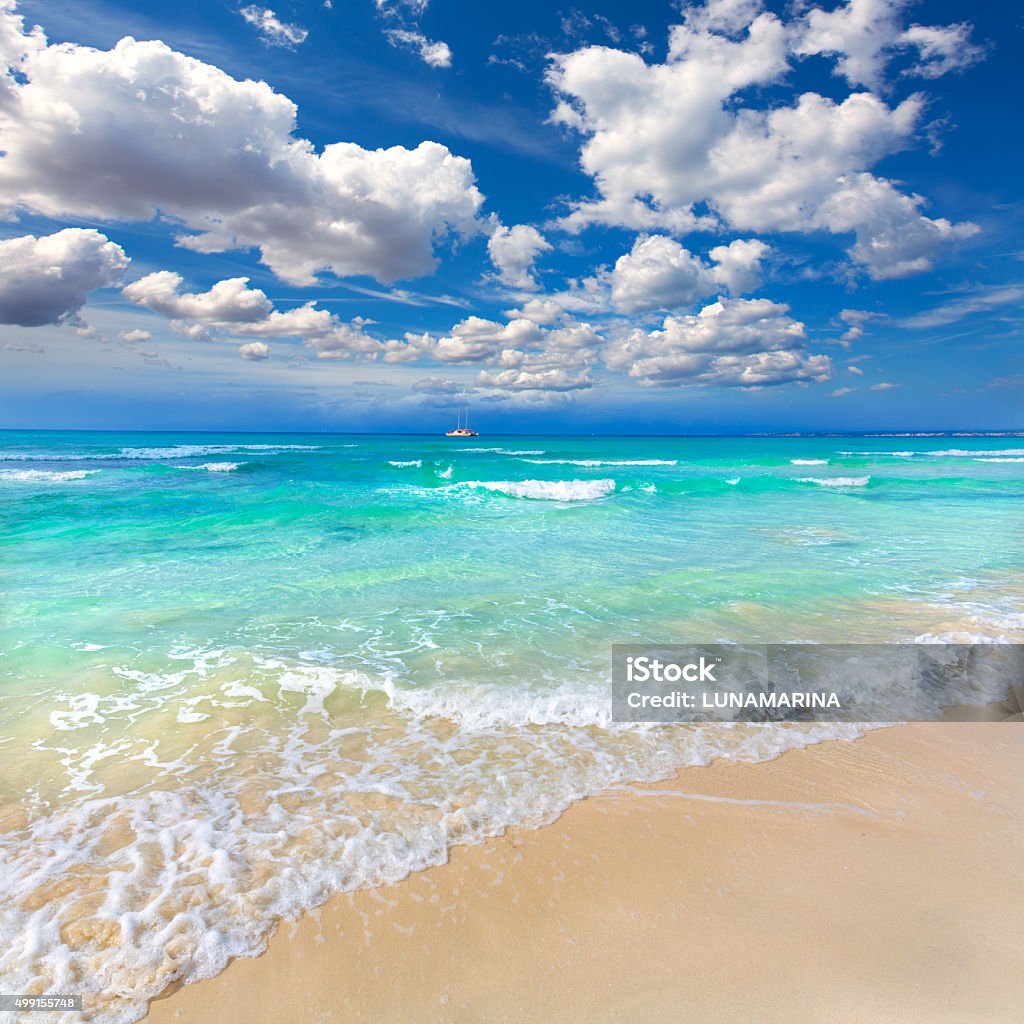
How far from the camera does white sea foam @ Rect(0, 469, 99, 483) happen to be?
29703 mm

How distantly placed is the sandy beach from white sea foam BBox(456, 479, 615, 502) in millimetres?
23506

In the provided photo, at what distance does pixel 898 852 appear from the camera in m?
3.76

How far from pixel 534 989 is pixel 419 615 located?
248 inches

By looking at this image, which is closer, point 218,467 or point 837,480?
point 837,480

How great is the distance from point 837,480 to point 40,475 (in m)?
48.6

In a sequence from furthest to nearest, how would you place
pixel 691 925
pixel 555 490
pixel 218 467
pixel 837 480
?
pixel 218 467, pixel 837 480, pixel 555 490, pixel 691 925

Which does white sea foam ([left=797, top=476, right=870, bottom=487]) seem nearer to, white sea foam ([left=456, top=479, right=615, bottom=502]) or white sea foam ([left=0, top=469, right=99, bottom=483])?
white sea foam ([left=456, top=479, right=615, bottom=502])

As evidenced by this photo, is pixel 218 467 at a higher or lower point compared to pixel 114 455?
lower

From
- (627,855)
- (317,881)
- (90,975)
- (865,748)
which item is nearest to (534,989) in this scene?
(627,855)

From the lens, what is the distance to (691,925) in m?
3.22

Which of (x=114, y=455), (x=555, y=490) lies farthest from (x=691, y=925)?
(x=114, y=455)

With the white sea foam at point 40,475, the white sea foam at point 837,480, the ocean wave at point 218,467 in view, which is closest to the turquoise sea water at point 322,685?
the white sea foam at point 40,475

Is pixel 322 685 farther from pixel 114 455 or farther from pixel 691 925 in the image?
pixel 114 455

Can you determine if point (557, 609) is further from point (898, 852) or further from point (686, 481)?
point (686, 481)
